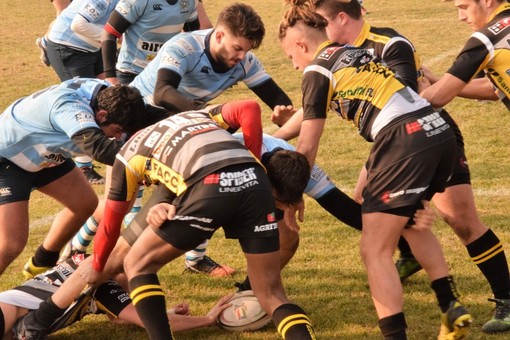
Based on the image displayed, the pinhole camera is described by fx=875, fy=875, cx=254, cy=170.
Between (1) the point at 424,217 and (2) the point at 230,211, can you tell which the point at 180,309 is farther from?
(1) the point at 424,217

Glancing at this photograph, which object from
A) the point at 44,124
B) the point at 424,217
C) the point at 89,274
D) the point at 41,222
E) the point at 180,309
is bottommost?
the point at 41,222

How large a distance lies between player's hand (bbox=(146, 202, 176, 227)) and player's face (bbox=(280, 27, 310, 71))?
1.32 m

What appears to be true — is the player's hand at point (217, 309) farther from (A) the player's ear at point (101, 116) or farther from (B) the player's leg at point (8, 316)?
(A) the player's ear at point (101, 116)

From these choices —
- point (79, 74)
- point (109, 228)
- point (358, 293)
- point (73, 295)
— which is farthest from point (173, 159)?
→ point (79, 74)

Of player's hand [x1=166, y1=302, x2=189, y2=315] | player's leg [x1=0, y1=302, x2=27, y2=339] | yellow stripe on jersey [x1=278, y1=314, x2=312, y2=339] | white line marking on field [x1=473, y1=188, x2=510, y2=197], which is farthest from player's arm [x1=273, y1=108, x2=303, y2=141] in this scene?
white line marking on field [x1=473, y1=188, x2=510, y2=197]

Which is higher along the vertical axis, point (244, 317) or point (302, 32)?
point (302, 32)

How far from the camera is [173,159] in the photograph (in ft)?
16.3

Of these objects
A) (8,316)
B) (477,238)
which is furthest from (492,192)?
(8,316)

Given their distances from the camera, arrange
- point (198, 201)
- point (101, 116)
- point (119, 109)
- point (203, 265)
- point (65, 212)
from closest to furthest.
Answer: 1. point (198, 201)
2. point (119, 109)
3. point (101, 116)
4. point (65, 212)
5. point (203, 265)

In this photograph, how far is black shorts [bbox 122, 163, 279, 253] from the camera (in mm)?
4887

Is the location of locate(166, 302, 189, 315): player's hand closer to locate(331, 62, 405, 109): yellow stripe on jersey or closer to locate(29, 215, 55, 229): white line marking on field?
locate(331, 62, 405, 109): yellow stripe on jersey

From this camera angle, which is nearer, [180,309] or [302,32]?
[302,32]

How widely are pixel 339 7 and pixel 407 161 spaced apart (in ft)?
4.35

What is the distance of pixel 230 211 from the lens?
4938mm
